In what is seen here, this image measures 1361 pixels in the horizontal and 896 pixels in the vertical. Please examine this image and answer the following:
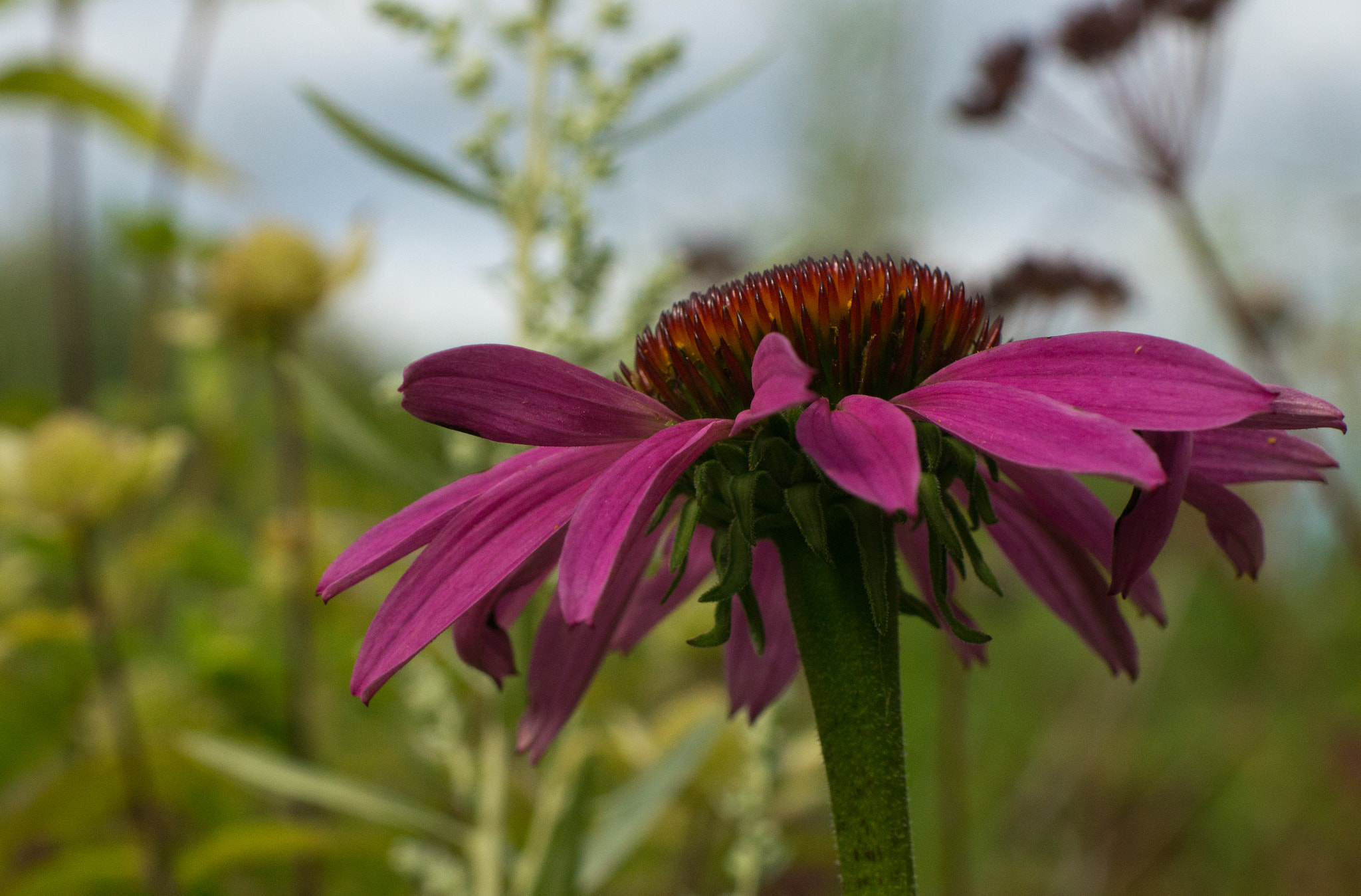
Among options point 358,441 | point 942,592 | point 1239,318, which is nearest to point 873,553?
point 942,592

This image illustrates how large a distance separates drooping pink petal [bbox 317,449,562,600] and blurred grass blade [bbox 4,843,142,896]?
560 mm

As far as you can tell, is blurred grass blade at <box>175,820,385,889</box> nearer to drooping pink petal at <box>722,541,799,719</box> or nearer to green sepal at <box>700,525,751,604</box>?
drooping pink petal at <box>722,541,799,719</box>

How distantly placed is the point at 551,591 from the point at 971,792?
5.14 ft

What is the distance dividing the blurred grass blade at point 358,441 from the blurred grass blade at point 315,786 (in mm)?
185

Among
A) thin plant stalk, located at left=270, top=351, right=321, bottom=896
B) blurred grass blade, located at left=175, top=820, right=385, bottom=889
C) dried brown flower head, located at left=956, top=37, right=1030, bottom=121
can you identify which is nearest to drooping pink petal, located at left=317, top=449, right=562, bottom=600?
blurred grass blade, located at left=175, top=820, right=385, bottom=889

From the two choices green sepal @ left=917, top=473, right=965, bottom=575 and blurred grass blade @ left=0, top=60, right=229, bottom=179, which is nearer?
green sepal @ left=917, top=473, right=965, bottom=575

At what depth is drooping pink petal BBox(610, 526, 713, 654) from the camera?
0.58 metres

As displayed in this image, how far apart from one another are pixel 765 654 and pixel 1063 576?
16 cm

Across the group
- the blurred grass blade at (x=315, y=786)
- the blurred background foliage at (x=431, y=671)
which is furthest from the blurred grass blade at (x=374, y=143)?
the blurred grass blade at (x=315, y=786)

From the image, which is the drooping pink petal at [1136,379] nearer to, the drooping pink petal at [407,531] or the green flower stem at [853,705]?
the green flower stem at [853,705]

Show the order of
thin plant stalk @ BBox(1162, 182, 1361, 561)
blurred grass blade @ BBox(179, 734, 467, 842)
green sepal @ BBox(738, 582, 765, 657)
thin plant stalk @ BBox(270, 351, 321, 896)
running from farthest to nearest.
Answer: thin plant stalk @ BBox(1162, 182, 1361, 561), thin plant stalk @ BBox(270, 351, 321, 896), blurred grass blade @ BBox(179, 734, 467, 842), green sepal @ BBox(738, 582, 765, 657)

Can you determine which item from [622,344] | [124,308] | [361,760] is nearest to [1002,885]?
[361,760]

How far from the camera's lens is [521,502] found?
0.45 m

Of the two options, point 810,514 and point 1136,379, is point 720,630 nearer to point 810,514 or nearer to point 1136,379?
point 810,514
